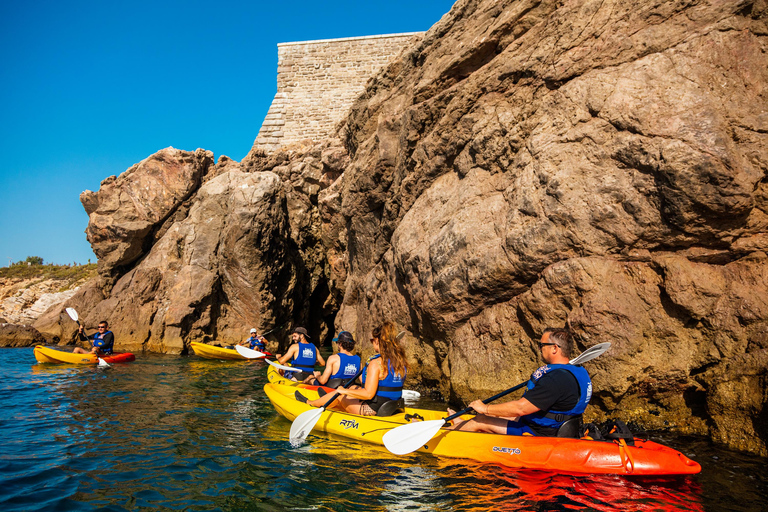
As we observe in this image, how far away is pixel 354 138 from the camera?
16328 millimetres

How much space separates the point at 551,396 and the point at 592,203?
3.37m

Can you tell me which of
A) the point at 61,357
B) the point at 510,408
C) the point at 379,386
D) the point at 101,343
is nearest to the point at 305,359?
the point at 379,386

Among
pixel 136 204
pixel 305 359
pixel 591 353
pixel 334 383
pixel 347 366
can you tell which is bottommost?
pixel 334 383

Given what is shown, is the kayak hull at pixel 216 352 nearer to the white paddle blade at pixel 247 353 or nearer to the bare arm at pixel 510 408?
the white paddle blade at pixel 247 353

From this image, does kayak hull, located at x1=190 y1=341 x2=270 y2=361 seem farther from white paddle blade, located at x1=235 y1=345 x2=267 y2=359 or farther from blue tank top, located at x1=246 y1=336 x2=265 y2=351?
white paddle blade, located at x1=235 y1=345 x2=267 y2=359

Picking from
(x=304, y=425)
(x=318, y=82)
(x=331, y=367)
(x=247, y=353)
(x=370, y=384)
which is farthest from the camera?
(x=318, y=82)

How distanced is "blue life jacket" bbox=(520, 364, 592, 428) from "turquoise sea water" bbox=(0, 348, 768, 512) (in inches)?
19.8

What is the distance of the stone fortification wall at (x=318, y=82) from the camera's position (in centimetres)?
2264

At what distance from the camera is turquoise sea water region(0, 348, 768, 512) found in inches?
154

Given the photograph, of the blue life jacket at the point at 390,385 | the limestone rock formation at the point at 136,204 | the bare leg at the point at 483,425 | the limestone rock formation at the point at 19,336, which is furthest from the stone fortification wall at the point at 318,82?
the bare leg at the point at 483,425

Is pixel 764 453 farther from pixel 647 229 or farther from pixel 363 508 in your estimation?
pixel 363 508

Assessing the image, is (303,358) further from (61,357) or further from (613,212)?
(61,357)

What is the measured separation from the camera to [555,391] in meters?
4.38

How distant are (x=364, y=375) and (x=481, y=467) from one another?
2058mm
